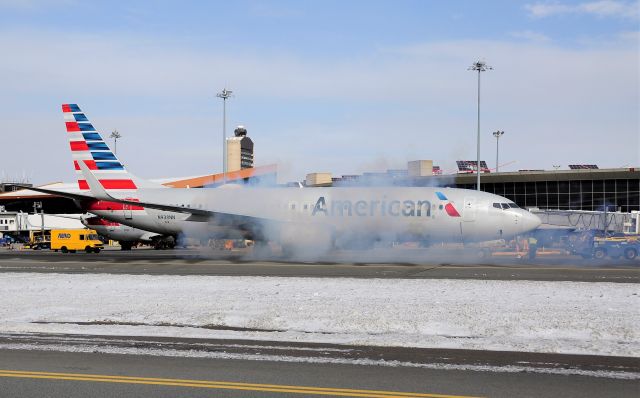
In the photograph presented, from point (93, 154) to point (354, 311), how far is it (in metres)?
39.9

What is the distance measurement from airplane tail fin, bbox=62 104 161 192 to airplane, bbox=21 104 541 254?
79 millimetres

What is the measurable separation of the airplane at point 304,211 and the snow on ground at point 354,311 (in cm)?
1535

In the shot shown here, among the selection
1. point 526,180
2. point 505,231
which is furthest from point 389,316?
point 526,180

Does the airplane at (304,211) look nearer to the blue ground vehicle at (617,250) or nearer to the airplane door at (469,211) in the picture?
the airplane door at (469,211)

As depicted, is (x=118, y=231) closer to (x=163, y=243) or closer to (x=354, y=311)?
(x=163, y=243)

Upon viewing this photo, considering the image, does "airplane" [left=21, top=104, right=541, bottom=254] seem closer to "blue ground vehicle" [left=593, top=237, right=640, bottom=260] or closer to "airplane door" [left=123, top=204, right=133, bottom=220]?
"airplane door" [left=123, top=204, right=133, bottom=220]

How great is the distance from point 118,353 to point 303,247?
30171 millimetres

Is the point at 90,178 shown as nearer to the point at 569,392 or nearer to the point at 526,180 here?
the point at 569,392

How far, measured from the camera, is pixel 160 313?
1850cm

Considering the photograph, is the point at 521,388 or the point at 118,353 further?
the point at 118,353

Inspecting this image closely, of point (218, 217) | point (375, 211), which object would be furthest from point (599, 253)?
point (218, 217)

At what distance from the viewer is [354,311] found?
59.1ft

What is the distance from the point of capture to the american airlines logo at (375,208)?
135ft

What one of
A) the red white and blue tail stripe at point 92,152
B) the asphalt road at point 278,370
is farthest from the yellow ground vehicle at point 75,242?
the asphalt road at point 278,370
